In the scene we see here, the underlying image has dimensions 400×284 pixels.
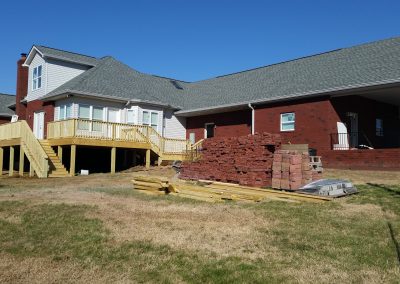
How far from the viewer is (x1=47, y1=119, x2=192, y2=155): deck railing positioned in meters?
20.5

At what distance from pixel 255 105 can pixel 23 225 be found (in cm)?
1727

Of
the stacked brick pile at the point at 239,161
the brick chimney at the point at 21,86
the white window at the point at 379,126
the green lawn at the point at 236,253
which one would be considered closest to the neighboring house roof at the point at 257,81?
the white window at the point at 379,126

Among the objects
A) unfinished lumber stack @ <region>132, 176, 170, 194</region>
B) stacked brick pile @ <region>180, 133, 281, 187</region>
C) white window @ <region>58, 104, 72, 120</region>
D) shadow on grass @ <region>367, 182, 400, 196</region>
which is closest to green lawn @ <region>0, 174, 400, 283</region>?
shadow on grass @ <region>367, 182, 400, 196</region>

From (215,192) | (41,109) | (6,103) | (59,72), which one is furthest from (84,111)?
(6,103)

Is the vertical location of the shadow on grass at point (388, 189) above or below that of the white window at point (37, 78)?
below

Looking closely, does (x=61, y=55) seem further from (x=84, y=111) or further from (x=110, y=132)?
(x=110, y=132)

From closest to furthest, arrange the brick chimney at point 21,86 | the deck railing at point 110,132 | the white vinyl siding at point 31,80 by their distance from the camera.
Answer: the deck railing at point 110,132
the white vinyl siding at point 31,80
the brick chimney at point 21,86

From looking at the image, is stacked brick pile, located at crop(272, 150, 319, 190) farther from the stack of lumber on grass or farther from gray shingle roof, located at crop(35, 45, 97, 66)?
gray shingle roof, located at crop(35, 45, 97, 66)

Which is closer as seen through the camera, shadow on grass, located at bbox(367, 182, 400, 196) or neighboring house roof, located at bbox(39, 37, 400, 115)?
shadow on grass, located at bbox(367, 182, 400, 196)

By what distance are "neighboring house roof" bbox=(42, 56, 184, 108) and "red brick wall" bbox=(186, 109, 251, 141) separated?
180 cm

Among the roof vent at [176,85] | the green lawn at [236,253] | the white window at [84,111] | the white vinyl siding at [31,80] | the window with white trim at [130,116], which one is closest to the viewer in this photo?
the green lawn at [236,253]

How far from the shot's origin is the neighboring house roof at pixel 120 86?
24172 mm

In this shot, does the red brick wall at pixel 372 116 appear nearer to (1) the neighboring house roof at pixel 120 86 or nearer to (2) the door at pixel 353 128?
(2) the door at pixel 353 128

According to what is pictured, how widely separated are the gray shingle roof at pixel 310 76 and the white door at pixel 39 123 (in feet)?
32.0
